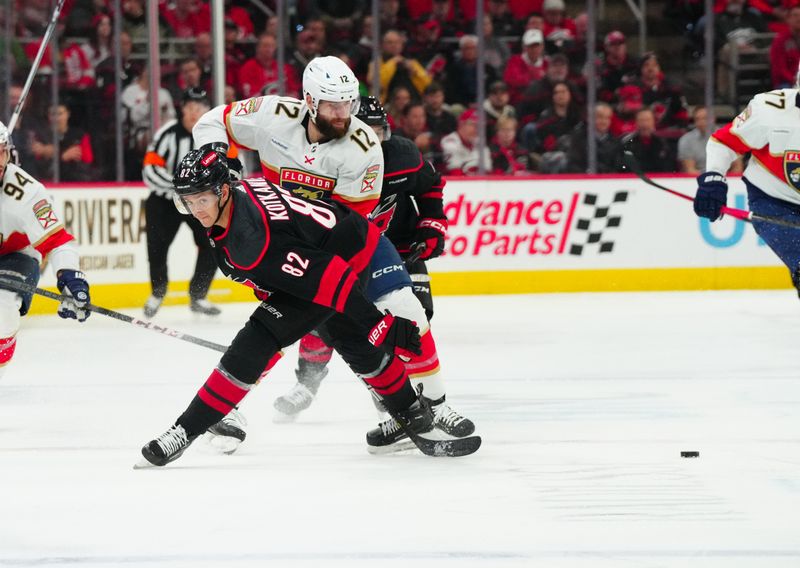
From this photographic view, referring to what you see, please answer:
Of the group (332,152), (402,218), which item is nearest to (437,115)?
(402,218)

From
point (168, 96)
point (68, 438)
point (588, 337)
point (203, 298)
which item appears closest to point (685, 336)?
point (588, 337)

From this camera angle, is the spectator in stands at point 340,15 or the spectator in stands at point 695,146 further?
the spectator in stands at point 340,15

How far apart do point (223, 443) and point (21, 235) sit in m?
1.10

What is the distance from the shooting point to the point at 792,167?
5.14 m

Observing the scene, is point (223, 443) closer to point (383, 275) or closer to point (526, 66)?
point (383, 275)

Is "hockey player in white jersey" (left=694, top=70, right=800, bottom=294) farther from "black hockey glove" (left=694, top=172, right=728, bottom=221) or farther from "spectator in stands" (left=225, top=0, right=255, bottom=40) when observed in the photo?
Answer: "spectator in stands" (left=225, top=0, right=255, bottom=40)

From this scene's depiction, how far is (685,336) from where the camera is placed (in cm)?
677

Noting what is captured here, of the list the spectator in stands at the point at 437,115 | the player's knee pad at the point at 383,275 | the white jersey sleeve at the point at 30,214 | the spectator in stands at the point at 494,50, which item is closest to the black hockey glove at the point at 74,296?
the white jersey sleeve at the point at 30,214

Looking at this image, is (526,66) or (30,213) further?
(526,66)

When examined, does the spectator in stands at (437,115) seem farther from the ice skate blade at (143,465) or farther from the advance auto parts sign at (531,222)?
the ice skate blade at (143,465)

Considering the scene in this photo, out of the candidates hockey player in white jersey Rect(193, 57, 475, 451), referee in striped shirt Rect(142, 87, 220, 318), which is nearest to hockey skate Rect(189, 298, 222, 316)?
referee in striped shirt Rect(142, 87, 220, 318)

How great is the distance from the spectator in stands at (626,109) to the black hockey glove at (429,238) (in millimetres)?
4709

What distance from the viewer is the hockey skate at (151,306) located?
7.64 m

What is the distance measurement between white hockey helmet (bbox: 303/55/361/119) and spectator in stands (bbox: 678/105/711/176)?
5404mm
